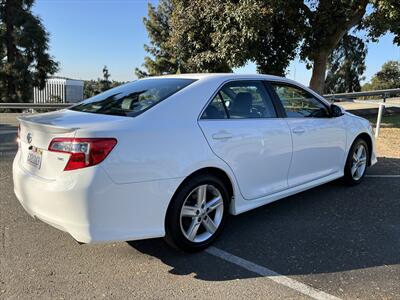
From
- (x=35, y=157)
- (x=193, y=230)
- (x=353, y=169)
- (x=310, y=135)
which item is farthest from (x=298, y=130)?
(x=35, y=157)

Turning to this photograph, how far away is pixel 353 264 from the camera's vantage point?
355 cm

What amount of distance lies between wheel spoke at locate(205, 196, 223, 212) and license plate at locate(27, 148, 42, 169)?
4.90 ft

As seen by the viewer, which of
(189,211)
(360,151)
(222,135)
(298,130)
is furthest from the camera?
(360,151)

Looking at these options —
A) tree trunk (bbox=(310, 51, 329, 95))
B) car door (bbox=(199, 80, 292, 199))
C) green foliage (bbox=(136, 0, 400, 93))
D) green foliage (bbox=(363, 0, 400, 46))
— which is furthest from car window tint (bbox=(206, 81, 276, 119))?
tree trunk (bbox=(310, 51, 329, 95))

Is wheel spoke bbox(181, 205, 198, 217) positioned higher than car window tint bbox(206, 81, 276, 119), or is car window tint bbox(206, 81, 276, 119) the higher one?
car window tint bbox(206, 81, 276, 119)

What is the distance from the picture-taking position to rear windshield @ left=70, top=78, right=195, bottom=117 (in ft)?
11.9

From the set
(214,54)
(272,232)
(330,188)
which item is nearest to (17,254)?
(272,232)

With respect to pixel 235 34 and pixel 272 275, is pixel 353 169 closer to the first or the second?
pixel 272 275

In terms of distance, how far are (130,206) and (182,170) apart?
526 mm

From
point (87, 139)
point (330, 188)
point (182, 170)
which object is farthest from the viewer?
point (330, 188)

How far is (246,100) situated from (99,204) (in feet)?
6.41

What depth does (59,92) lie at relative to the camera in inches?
1601

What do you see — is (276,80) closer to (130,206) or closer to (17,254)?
(130,206)

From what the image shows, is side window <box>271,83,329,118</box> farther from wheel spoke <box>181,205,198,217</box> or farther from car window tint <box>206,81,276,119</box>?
wheel spoke <box>181,205,198,217</box>
